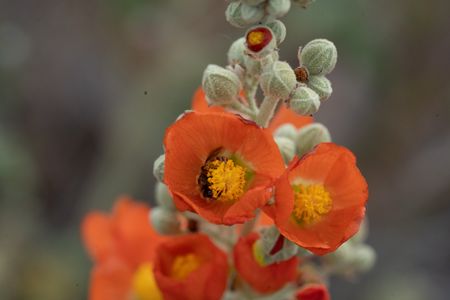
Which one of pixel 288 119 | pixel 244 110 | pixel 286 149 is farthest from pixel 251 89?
pixel 288 119

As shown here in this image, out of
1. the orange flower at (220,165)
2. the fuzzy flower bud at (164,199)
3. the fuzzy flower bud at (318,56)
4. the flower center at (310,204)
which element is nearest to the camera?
the orange flower at (220,165)

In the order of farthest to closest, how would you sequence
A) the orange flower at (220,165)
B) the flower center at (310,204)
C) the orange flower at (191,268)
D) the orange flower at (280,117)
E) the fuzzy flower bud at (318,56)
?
the orange flower at (280,117) < the orange flower at (191,268) < the flower center at (310,204) < the fuzzy flower bud at (318,56) < the orange flower at (220,165)

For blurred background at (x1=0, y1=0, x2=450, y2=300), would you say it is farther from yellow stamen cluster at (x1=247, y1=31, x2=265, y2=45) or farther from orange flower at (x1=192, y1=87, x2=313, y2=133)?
yellow stamen cluster at (x1=247, y1=31, x2=265, y2=45)

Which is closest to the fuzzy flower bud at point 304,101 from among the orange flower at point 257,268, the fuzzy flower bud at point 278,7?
the fuzzy flower bud at point 278,7

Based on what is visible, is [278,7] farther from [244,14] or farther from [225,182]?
[225,182]

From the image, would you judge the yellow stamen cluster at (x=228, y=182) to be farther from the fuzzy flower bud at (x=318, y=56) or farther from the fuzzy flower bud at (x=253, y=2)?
the fuzzy flower bud at (x=253, y=2)

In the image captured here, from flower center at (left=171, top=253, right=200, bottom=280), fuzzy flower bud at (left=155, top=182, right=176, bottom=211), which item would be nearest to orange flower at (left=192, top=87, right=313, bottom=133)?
fuzzy flower bud at (left=155, top=182, right=176, bottom=211)
